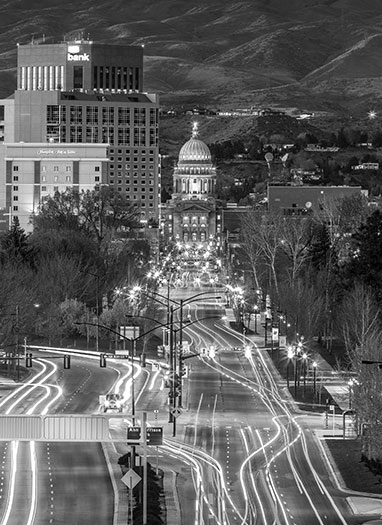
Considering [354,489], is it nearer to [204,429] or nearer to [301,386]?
[204,429]

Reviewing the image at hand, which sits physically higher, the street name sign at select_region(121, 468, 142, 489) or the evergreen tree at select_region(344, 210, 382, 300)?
the evergreen tree at select_region(344, 210, 382, 300)

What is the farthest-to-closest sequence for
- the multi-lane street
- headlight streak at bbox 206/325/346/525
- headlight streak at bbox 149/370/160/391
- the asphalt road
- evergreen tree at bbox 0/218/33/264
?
evergreen tree at bbox 0/218/33/264
headlight streak at bbox 149/370/160/391
headlight streak at bbox 206/325/346/525
the multi-lane street
the asphalt road

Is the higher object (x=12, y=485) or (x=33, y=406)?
(x=33, y=406)

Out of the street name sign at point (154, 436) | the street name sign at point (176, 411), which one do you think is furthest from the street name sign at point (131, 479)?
the street name sign at point (176, 411)

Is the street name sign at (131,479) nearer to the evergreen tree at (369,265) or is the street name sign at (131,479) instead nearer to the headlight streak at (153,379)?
the headlight streak at (153,379)

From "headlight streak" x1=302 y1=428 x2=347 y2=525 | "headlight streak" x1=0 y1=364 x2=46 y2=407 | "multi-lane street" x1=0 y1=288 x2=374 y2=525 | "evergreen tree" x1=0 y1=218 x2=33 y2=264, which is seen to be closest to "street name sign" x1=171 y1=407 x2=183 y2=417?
"multi-lane street" x1=0 y1=288 x2=374 y2=525

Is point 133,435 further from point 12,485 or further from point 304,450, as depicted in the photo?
point 304,450

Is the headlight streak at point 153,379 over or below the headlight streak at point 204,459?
over

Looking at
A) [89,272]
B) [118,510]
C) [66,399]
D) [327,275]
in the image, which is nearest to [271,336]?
[327,275]

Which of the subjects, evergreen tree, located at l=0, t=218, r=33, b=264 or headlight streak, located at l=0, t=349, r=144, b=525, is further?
evergreen tree, located at l=0, t=218, r=33, b=264

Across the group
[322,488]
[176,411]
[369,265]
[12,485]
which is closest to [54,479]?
[12,485]

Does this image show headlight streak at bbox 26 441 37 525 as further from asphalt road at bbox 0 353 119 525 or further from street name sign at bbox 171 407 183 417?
street name sign at bbox 171 407 183 417
